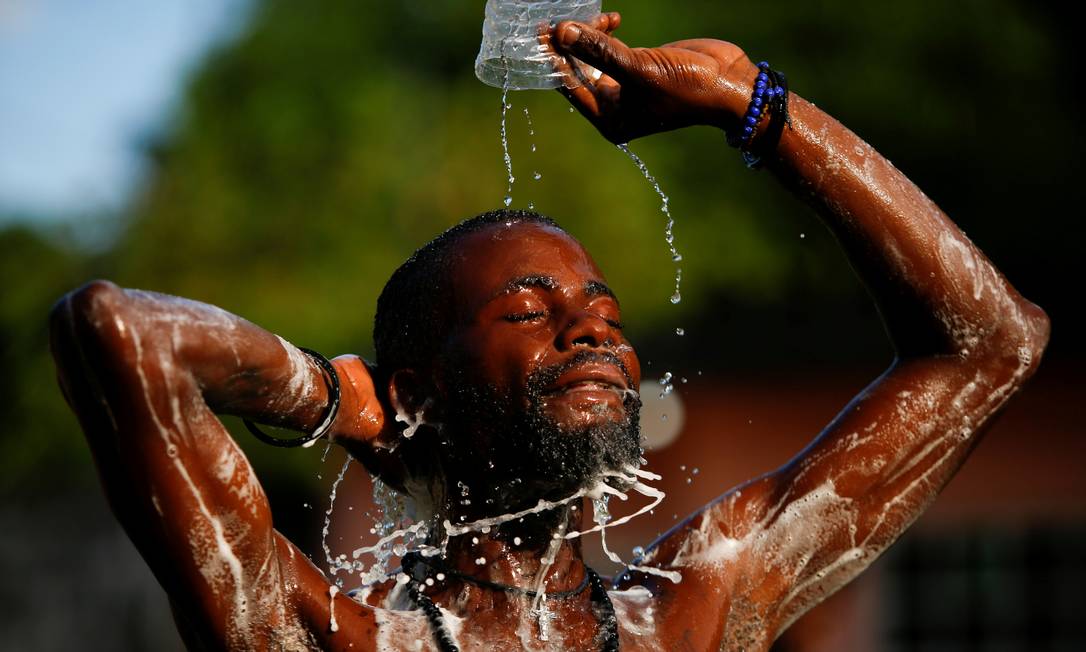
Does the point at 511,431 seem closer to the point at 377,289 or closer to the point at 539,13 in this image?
the point at 539,13

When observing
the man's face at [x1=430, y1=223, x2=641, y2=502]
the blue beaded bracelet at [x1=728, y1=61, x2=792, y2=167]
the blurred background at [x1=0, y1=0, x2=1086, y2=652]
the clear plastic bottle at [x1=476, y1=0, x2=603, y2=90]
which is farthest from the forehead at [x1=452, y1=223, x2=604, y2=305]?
the blurred background at [x1=0, y1=0, x2=1086, y2=652]

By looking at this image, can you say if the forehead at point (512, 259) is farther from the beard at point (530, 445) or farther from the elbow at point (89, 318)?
the elbow at point (89, 318)

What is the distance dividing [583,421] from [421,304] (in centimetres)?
50

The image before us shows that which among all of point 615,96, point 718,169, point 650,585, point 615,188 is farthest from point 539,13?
point 718,169

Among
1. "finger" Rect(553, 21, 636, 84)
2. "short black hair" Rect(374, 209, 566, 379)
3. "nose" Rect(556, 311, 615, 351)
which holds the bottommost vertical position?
"nose" Rect(556, 311, 615, 351)

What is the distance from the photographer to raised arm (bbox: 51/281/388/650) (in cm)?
261

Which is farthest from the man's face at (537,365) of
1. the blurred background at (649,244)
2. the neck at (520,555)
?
the blurred background at (649,244)

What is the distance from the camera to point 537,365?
3.17 m

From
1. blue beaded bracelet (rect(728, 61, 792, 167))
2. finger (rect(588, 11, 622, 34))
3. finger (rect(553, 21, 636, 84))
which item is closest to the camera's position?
finger (rect(553, 21, 636, 84))

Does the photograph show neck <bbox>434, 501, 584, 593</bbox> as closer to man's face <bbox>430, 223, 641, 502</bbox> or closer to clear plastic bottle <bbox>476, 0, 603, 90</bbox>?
→ man's face <bbox>430, 223, 641, 502</bbox>

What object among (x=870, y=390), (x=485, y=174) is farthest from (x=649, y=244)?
A: (x=870, y=390)

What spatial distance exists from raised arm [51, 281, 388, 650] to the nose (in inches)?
22.4

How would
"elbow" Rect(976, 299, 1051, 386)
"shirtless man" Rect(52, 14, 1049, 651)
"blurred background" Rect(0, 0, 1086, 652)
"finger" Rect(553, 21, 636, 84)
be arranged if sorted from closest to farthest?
"shirtless man" Rect(52, 14, 1049, 651) < "finger" Rect(553, 21, 636, 84) < "elbow" Rect(976, 299, 1051, 386) < "blurred background" Rect(0, 0, 1086, 652)

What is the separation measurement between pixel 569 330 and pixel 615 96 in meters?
0.51
